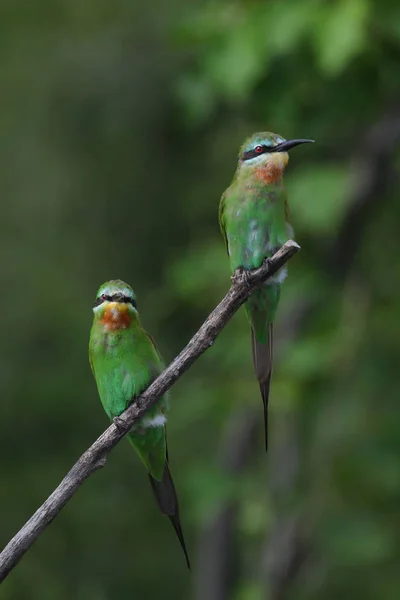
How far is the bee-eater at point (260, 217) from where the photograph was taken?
8.29 feet

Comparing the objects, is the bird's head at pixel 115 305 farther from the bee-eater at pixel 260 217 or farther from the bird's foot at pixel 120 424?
the bird's foot at pixel 120 424

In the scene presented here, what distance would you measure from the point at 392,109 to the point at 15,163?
4.96m

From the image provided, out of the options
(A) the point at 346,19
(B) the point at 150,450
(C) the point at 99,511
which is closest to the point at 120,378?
(B) the point at 150,450

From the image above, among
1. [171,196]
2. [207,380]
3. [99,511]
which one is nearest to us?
[207,380]

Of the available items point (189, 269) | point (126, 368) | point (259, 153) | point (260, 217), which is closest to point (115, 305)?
point (126, 368)

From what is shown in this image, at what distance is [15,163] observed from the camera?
9539 millimetres

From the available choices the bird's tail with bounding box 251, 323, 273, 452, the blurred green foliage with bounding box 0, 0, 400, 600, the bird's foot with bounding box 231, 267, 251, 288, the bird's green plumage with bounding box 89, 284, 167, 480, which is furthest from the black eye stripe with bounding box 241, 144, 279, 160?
the blurred green foliage with bounding box 0, 0, 400, 600

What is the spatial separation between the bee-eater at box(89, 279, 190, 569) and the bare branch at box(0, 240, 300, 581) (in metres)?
0.41

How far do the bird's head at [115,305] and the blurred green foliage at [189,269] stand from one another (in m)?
1.79

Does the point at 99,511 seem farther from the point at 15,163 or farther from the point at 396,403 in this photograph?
the point at 15,163

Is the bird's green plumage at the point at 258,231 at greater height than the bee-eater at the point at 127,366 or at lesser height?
greater

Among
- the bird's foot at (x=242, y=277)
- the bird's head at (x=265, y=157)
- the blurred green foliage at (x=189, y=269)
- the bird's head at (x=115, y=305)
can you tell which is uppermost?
the bird's head at (x=265, y=157)

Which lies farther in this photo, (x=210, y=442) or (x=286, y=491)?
(x=210, y=442)

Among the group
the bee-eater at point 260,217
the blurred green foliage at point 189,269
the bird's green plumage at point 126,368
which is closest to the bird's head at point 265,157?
the bee-eater at point 260,217
